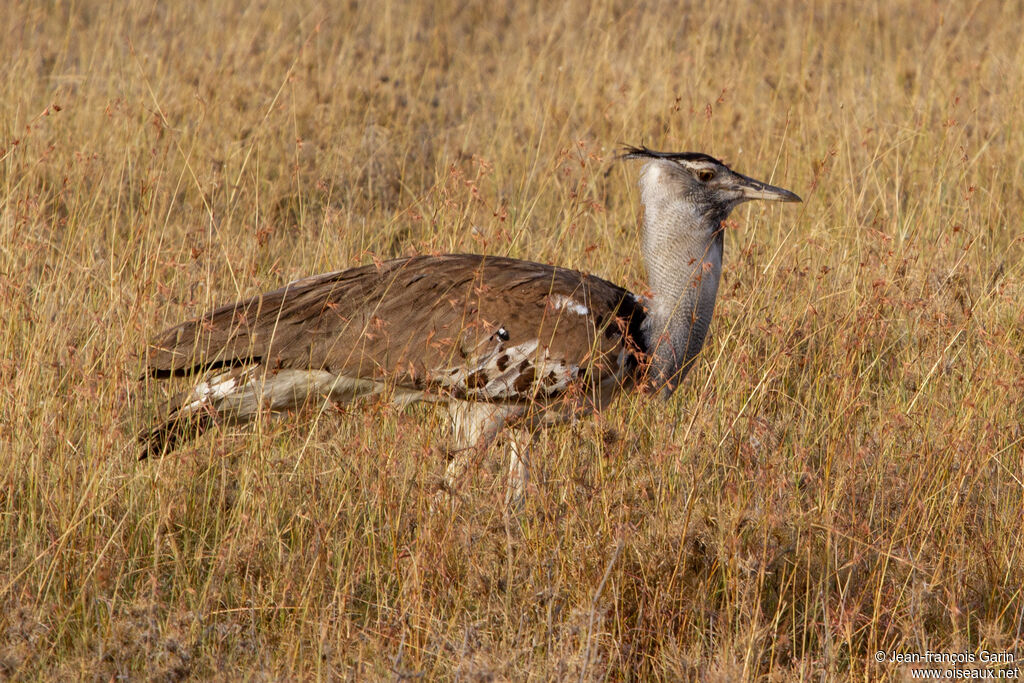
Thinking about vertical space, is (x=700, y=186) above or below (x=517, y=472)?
above

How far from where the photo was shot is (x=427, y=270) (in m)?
3.72

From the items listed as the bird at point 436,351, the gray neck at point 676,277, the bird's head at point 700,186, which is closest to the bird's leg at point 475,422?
the bird at point 436,351

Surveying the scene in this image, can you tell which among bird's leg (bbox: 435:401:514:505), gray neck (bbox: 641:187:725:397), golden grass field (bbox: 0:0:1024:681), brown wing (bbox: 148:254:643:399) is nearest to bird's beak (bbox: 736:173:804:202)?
gray neck (bbox: 641:187:725:397)

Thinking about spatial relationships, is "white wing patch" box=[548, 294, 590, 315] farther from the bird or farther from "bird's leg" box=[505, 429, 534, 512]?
"bird's leg" box=[505, 429, 534, 512]

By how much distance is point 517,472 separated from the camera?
3398 millimetres

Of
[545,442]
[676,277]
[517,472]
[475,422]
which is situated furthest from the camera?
[676,277]

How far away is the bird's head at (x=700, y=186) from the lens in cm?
388

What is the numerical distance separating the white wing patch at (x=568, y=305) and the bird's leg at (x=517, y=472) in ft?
1.34

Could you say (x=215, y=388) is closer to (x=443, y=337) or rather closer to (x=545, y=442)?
(x=443, y=337)

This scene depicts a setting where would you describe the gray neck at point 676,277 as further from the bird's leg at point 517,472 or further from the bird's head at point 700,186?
the bird's leg at point 517,472

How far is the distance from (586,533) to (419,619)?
19.3 inches

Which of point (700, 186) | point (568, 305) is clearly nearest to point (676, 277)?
point (700, 186)

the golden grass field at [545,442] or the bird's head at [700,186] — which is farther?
the bird's head at [700,186]

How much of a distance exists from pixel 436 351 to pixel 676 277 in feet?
2.78
